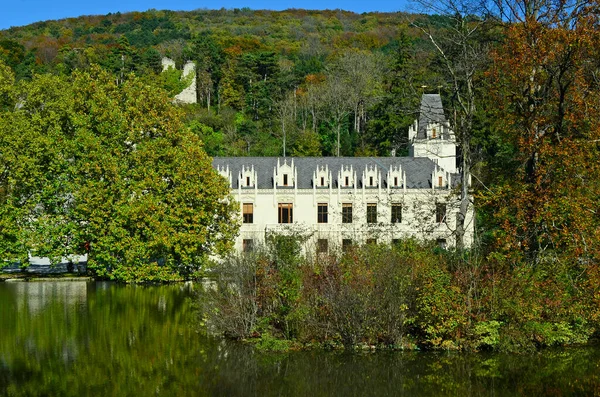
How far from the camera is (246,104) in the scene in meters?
82.6

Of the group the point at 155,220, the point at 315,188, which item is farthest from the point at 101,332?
the point at 315,188

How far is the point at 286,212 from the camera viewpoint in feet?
164

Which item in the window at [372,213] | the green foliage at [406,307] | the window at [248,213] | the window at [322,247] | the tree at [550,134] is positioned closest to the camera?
the tree at [550,134]

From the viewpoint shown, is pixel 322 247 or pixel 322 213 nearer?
pixel 322 247

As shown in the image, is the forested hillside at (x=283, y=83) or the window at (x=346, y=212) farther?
the forested hillside at (x=283, y=83)

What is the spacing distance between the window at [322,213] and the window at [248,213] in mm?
4553

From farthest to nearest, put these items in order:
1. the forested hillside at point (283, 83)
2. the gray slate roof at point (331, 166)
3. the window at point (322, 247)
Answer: the forested hillside at point (283, 83)
the gray slate roof at point (331, 166)
the window at point (322, 247)

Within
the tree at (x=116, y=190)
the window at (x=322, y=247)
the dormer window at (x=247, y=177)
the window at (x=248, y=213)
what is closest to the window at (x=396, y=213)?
the window at (x=248, y=213)

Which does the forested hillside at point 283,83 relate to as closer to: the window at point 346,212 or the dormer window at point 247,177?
the window at point 346,212

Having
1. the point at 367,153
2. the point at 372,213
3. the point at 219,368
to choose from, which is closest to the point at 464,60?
the point at 219,368

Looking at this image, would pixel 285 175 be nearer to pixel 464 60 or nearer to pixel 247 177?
pixel 247 177

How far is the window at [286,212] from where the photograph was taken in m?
49.8

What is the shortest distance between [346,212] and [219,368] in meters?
29.7

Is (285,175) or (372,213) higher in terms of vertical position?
(285,175)
